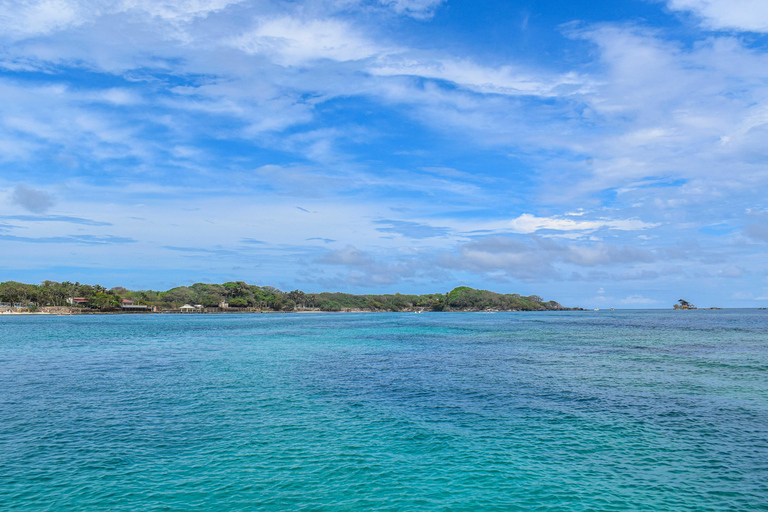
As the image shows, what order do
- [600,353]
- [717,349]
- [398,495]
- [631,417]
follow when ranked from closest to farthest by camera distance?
[398,495] → [631,417] → [600,353] → [717,349]

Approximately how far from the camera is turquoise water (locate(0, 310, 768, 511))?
11.2 meters

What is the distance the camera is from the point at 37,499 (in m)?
10.9

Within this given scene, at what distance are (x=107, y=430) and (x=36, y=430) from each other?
2.64m

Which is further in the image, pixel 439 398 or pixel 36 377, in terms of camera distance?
pixel 36 377

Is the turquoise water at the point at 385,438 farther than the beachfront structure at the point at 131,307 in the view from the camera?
No

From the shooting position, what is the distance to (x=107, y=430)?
1627 cm

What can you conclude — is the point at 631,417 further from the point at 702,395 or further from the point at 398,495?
the point at 398,495

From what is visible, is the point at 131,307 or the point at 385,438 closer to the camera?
the point at 385,438

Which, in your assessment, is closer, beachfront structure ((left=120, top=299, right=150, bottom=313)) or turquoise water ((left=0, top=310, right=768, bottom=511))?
turquoise water ((left=0, top=310, right=768, bottom=511))

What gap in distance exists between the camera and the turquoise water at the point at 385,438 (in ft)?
36.7

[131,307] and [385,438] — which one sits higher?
[131,307]

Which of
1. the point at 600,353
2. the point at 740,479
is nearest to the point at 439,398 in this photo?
the point at 740,479

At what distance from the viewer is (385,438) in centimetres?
1548

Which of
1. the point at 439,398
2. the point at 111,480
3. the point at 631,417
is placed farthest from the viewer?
the point at 439,398
